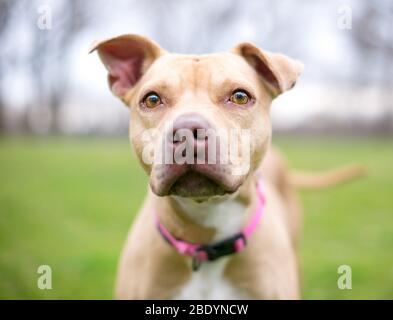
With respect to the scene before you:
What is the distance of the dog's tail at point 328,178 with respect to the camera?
6.21 meters

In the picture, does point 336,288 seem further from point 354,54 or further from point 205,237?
point 354,54

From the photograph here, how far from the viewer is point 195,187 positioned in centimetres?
314

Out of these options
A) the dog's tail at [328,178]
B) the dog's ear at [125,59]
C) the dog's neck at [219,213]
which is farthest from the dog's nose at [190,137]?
the dog's tail at [328,178]

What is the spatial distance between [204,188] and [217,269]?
0.80 meters

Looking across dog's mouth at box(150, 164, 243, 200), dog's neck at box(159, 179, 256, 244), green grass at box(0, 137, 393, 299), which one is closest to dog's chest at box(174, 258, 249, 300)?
dog's neck at box(159, 179, 256, 244)

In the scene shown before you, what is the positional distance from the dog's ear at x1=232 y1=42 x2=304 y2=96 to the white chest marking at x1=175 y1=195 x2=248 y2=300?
81 cm

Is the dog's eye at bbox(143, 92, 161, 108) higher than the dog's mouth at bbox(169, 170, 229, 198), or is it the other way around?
the dog's eye at bbox(143, 92, 161, 108)

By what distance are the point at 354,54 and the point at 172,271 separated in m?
28.9

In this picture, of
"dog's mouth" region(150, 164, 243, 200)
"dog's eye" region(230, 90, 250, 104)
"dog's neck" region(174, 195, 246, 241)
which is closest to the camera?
"dog's mouth" region(150, 164, 243, 200)

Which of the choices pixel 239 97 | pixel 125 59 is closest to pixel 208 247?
pixel 239 97

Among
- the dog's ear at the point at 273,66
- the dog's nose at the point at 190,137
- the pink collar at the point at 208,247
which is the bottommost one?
the pink collar at the point at 208,247

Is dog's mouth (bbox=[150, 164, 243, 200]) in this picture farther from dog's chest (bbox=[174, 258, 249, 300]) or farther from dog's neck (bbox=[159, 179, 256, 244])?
dog's chest (bbox=[174, 258, 249, 300])

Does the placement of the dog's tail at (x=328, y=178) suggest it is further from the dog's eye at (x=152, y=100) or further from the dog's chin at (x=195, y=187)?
the dog's chin at (x=195, y=187)

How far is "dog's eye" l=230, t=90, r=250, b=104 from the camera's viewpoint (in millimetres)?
3461
